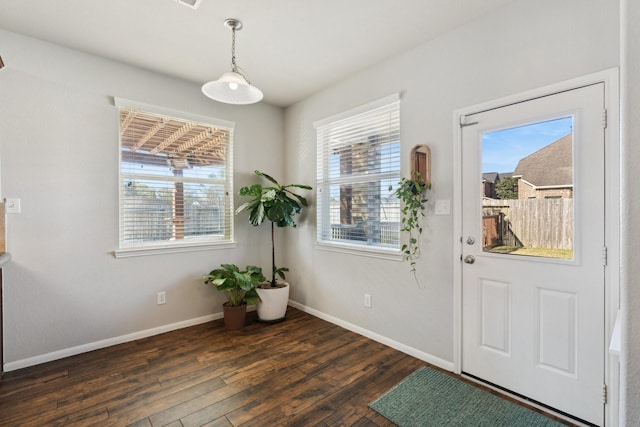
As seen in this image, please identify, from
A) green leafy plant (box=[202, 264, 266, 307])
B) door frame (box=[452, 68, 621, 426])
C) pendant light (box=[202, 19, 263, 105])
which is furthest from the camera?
green leafy plant (box=[202, 264, 266, 307])

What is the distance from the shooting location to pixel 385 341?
2828 mm

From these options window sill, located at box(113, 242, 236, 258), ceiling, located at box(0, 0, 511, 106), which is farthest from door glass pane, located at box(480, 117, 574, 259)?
window sill, located at box(113, 242, 236, 258)

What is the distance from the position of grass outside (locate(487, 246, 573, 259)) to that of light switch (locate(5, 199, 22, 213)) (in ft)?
12.0

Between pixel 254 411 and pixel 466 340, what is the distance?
1.60 metres

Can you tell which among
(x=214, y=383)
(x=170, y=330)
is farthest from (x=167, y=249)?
(x=214, y=383)

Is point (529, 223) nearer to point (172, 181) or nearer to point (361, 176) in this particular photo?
point (361, 176)

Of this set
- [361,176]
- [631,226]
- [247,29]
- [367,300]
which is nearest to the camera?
[631,226]

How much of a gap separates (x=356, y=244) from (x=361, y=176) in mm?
713

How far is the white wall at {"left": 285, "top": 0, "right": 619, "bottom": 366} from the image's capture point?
1812 mm

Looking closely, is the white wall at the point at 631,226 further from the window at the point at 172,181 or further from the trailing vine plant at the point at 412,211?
the window at the point at 172,181

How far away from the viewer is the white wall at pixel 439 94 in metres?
1.81

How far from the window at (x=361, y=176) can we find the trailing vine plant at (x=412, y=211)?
0.14 meters

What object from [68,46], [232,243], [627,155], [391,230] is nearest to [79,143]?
[68,46]

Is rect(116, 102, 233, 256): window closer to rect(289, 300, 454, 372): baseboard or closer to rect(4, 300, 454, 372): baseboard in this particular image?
rect(4, 300, 454, 372): baseboard
